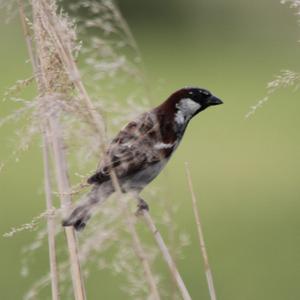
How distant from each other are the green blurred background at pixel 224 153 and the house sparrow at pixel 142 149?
95 millimetres

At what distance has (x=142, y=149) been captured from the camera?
7.17ft

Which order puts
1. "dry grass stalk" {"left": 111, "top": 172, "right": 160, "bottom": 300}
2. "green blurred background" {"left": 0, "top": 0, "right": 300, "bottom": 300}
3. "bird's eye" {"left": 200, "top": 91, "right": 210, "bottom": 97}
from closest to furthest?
"dry grass stalk" {"left": 111, "top": 172, "right": 160, "bottom": 300}
"bird's eye" {"left": 200, "top": 91, "right": 210, "bottom": 97}
"green blurred background" {"left": 0, "top": 0, "right": 300, "bottom": 300}

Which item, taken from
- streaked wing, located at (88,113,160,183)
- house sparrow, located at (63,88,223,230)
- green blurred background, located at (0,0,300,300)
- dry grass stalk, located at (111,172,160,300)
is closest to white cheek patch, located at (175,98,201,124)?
house sparrow, located at (63,88,223,230)

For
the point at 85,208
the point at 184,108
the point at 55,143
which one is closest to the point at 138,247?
the point at 85,208

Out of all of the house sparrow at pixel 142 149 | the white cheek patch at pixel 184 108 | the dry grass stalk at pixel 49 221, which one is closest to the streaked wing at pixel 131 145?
the house sparrow at pixel 142 149

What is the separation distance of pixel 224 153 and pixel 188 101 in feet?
23.2

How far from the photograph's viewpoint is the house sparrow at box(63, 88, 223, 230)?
6.37 feet

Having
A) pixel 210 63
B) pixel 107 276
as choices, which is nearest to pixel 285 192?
pixel 107 276

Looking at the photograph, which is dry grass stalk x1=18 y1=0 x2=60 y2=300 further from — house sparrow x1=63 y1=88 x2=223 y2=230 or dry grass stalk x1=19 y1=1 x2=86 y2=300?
house sparrow x1=63 y1=88 x2=223 y2=230

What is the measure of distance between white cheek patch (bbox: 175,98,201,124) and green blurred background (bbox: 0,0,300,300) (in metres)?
0.19

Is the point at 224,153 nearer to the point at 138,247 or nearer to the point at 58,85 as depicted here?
the point at 58,85

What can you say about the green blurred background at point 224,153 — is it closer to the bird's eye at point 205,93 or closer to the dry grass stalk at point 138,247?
the dry grass stalk at point 138,247

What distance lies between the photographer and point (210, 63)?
1334cm

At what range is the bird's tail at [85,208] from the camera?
1.94 m
